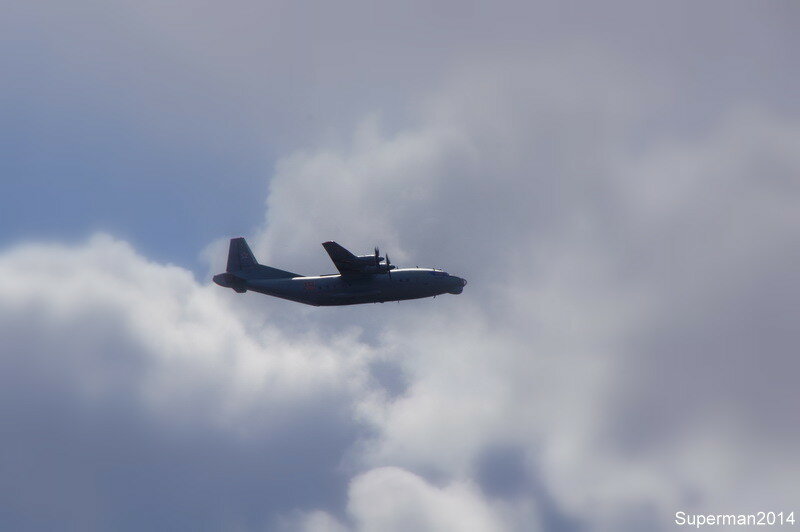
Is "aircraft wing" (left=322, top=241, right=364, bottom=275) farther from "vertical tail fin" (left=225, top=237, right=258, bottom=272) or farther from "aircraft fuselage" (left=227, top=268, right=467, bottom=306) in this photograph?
"vertical tail fin" (left=225, top=237, right=258, bottom=272)

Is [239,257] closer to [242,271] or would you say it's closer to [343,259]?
[242,271]

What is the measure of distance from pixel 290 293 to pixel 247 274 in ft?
30.7

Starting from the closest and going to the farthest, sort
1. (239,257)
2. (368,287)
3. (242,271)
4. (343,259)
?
(343,259) < (368,287) < (242,271) < (239,257)

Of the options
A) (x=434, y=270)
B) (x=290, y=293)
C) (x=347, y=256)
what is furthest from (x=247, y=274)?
(x=434, y=270)

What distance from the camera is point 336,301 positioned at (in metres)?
123

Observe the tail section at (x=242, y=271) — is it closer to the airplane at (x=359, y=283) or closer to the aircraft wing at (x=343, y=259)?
the airplane at (x=359, y=283)

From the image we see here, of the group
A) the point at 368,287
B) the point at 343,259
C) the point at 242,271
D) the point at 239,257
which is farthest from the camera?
the point at 239,257

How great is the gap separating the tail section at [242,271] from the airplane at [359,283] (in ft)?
3.31

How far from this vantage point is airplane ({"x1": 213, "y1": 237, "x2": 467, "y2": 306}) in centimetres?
12056

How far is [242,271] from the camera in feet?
424

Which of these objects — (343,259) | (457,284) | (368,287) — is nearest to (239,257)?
(343,259)

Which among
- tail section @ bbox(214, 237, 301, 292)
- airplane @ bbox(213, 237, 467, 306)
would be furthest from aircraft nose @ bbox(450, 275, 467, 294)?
tail section @ bbox(214, 237, 301, 292)

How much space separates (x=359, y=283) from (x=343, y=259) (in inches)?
198

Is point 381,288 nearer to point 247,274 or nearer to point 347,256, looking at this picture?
point 347,256
